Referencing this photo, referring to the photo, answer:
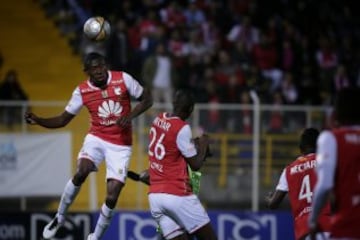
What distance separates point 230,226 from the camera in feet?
52.7

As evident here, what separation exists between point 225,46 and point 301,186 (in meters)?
11.7

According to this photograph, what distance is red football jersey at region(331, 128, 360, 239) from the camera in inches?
316

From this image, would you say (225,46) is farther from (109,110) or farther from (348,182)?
(348,182)

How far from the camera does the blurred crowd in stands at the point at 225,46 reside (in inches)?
784

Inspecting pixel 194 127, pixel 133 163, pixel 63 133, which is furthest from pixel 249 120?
pixel 63 133

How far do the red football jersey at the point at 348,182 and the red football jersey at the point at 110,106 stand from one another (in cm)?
478

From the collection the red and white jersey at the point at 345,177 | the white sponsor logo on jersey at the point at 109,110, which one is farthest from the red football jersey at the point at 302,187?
the white sponsor logo on jersey at the point at 109,110

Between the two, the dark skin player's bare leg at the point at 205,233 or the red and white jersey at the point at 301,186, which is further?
the dark skin player's bare leg at the point at 205,233

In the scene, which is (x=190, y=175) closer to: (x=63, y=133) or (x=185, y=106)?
(x=185, y=106)

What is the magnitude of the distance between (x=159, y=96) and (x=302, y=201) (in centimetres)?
964

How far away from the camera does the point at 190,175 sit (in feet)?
38.1

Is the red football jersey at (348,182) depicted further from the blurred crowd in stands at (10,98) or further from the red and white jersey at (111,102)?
the blurred crowd in stands at (10,98)

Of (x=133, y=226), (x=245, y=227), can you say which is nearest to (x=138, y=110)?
(x=133, y=226)

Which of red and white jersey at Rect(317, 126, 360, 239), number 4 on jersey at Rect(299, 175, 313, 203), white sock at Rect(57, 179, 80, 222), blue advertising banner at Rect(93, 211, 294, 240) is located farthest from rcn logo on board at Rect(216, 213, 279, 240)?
red and white jersey at Rect(317, 126, 360, 239)
